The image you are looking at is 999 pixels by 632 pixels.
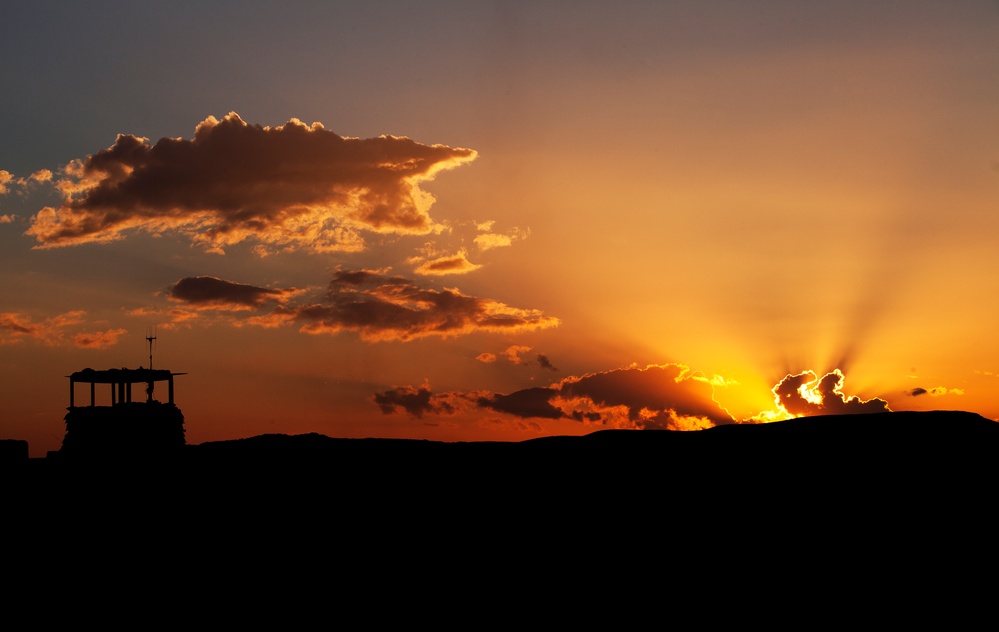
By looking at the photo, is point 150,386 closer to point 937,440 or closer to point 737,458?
point 737,458

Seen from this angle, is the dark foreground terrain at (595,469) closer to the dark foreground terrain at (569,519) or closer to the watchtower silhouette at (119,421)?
the dark foreground terrain at (569,519)

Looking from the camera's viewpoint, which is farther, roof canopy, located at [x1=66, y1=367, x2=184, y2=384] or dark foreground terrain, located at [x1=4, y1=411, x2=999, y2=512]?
roof canopy, located at [x1=66, y1=367, x2=184, y2=384]

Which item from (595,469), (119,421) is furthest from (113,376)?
(595,469)

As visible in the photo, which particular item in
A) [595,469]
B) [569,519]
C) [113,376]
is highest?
[113,376]

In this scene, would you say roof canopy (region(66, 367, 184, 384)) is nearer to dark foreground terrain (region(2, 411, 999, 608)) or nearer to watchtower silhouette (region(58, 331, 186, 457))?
watchtower silhouette (region(58, 331, 186, 457))

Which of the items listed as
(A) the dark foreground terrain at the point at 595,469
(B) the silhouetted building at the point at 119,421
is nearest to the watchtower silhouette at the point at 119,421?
(B) the silhouetted building at the point at 119,421

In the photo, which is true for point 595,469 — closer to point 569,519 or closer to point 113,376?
point 569,519

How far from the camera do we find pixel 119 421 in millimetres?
38906

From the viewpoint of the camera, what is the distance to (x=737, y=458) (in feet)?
59.3

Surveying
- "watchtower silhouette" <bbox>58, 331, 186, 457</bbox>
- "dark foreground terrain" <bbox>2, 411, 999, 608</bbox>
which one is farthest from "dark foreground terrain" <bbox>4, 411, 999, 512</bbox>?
"watchtower silhouette" <bbox>58, 331, 186, 457</bbox>

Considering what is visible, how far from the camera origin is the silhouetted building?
3850cm

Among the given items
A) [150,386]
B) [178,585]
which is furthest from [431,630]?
[150,386]

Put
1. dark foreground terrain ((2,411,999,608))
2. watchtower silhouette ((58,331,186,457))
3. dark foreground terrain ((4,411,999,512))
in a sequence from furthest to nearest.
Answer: watchtower silhouette ((58,331,186,457)), dark foreground terrain ((4,411,999,512)), dark foreground terrain ((2,411,999,608))

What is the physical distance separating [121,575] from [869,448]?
44.3ft
